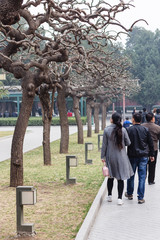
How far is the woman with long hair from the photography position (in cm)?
859

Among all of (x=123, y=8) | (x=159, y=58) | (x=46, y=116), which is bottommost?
(x=46, y=116)

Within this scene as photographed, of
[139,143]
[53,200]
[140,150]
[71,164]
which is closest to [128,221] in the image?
[140,150]

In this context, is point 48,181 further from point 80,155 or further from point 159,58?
point 159,58

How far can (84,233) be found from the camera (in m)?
6.31

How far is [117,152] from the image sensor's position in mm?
8656

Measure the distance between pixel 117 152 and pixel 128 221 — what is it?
161 cm

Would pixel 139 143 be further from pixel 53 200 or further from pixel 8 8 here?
pixel 8 8

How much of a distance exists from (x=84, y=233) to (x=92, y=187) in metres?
4.53

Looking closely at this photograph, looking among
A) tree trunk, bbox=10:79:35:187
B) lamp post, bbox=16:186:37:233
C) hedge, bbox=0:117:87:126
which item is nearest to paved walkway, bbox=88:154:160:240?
lamp post, bbox=16:186:37:233

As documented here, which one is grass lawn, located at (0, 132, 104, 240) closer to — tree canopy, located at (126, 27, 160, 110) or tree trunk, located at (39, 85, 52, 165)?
tree trunk, located at (39, 85, 52, 165)

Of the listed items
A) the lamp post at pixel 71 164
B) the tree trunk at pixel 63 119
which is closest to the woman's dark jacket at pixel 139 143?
the lamp post at pixel 71 164

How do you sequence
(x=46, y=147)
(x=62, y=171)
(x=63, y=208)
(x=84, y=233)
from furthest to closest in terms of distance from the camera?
(x=46, y=147) < (x=62, y=171) < (x=63, y=208) < (x=84, y=233)

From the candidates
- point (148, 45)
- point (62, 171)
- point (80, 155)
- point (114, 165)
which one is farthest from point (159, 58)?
point (114, 165)

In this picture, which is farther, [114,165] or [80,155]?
[80,155]
